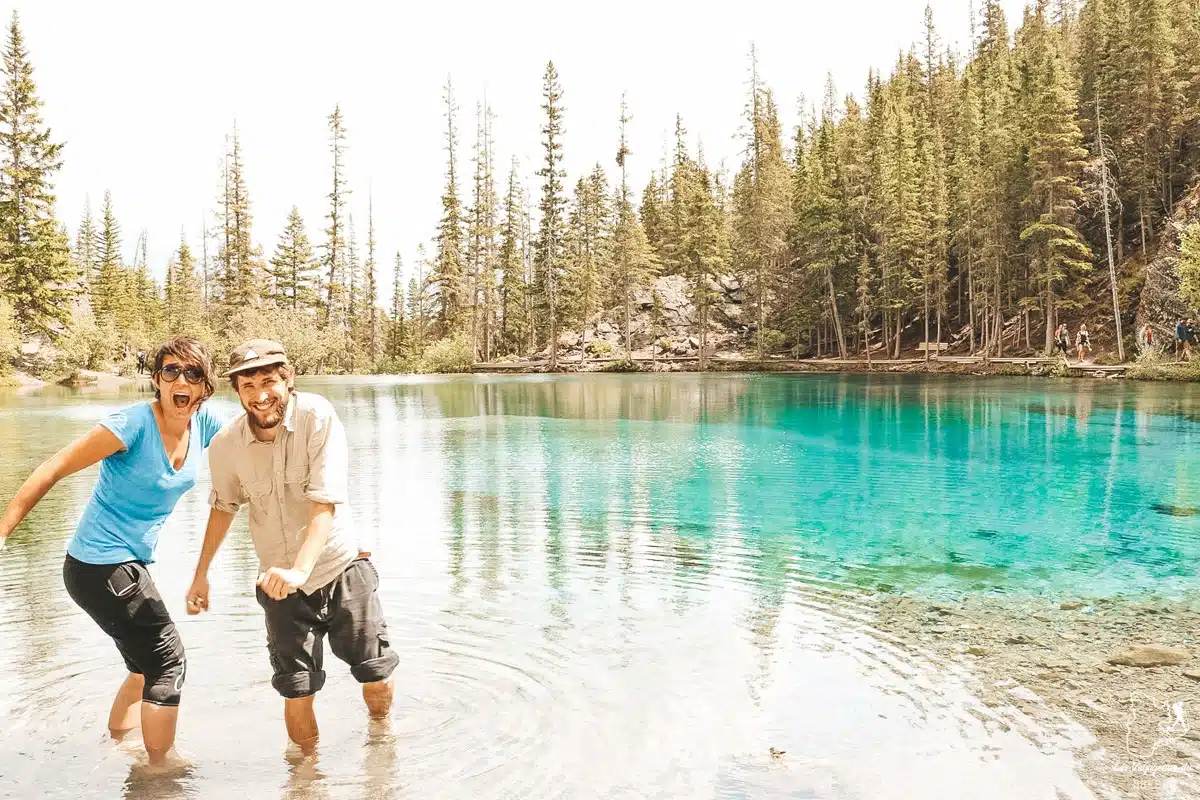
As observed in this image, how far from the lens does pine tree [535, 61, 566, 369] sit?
216 feet

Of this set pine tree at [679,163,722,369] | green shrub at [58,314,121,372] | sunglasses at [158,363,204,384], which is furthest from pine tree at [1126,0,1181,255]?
green shrub at [58,314,121,372]

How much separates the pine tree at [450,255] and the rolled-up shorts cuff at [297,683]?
2790 inches

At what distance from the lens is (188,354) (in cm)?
387

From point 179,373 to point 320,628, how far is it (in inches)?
50.3

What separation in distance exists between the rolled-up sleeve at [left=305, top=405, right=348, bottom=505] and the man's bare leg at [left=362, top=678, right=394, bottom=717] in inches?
50.3

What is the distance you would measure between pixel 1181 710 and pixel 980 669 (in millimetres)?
1065

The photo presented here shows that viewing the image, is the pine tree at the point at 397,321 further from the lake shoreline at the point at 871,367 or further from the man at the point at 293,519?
the man at the point at 293,519

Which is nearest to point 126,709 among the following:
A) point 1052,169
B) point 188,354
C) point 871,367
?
point 188,354

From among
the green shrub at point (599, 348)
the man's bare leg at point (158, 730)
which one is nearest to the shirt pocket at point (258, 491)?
the man's bare leg at point (158, 730)

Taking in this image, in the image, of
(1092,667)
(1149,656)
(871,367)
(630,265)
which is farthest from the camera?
(630,265)

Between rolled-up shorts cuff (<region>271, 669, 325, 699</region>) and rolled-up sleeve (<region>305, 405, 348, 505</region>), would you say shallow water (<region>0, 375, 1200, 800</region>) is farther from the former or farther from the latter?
rolled-up sleeve (<region>305, 405, 348, 505</region>)

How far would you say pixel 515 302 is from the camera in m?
77.6

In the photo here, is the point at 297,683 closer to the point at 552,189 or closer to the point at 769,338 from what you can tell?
the point at 769,338

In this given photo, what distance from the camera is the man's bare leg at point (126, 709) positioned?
434 cm
